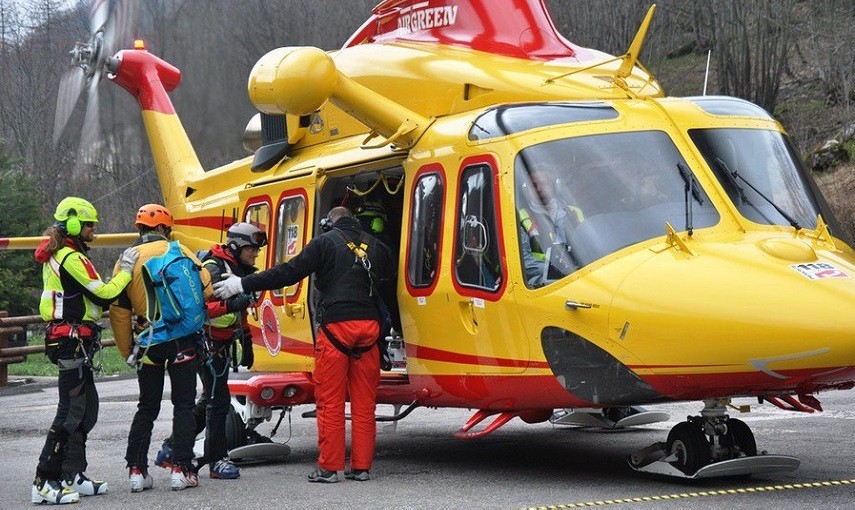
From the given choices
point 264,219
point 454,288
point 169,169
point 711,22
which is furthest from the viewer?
point 711,22

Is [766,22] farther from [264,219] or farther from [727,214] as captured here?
[727,214]

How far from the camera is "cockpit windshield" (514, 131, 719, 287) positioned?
25.7 ft

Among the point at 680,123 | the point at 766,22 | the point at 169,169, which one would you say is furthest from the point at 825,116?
the point at 680,123

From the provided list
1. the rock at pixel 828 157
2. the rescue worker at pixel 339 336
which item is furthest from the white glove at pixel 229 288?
the rock at pixel 828 157

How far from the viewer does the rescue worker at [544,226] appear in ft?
26.0

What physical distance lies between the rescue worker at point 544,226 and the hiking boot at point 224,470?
279 centimetres

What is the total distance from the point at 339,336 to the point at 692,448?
255 centimetres

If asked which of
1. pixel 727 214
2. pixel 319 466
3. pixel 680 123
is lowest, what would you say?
pixel 319 466

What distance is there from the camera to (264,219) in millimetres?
11156

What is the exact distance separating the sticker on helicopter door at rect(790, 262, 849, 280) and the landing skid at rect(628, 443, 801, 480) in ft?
4.28

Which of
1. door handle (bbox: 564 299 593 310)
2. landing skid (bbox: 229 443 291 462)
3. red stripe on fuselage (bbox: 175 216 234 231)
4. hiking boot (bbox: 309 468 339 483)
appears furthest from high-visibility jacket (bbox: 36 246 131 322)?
red stripe on fuselage (bbox: 175 216 234 231)

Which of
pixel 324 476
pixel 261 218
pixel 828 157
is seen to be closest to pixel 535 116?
pixel 324 476

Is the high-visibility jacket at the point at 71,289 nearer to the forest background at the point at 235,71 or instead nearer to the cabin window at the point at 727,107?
the cabin window at the point at 727,107

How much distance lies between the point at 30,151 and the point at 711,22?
17006 millimetres
